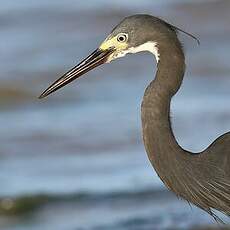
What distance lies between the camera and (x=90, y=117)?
37.8ft

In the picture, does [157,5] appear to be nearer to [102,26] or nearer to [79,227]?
[102,26]

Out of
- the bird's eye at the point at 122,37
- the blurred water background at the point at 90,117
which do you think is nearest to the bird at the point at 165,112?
the bird's eye at the point at 122,37

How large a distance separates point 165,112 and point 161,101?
0.07 meters

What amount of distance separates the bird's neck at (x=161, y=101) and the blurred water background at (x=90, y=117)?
2542 millimetres

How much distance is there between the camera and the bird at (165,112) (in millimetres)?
6098

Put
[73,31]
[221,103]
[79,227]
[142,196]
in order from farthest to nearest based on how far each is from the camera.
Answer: [73,31], [221,103], [142,196], [79,227]

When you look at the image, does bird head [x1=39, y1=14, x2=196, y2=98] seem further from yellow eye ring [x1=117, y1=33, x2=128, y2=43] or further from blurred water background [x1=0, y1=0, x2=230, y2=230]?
blurred water background [x1=0, y1=0, x2=230, y2=230]

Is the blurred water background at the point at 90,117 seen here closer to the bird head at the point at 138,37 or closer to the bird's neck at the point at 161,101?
the bird's neck at the point at 161,101

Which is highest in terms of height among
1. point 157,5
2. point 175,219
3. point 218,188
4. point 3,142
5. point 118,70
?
point 157,5

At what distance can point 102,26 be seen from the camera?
15.2 metres

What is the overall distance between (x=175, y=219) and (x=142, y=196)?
664mm

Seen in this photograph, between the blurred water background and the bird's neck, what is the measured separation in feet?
8.34

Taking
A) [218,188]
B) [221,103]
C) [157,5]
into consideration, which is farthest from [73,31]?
[218,188]

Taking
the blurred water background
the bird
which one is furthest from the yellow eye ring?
the blurred water background
